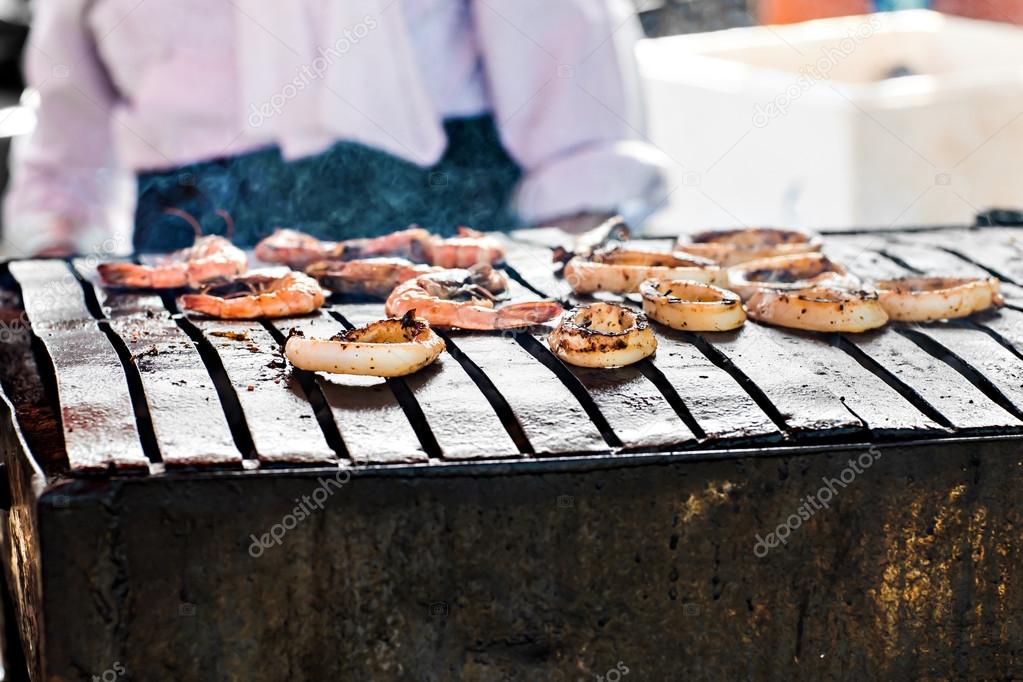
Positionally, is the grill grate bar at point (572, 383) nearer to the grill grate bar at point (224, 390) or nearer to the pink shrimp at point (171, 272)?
the grill grate bar at point (224, 390)

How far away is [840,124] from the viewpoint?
27.3ft

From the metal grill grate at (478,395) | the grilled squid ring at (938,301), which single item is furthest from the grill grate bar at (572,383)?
the grilled squid ring at (938,301)

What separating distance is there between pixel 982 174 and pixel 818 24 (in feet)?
8.77

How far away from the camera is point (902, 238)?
4.82 meters

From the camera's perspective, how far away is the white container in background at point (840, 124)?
327 inches

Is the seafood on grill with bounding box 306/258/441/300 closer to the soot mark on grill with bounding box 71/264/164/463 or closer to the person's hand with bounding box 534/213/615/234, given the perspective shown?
the soot mark on grill with bounding box 71/264/164/463

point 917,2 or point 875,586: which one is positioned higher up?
point 917,2

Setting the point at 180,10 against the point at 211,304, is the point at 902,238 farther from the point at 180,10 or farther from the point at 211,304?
the point at 180,10

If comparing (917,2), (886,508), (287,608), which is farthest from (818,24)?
(287,608)

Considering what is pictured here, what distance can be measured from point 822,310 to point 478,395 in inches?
44.6

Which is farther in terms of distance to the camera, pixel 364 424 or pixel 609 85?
pixel 609 85

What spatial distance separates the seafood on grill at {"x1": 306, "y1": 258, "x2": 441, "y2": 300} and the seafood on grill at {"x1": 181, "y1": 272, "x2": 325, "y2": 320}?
7.3 inches

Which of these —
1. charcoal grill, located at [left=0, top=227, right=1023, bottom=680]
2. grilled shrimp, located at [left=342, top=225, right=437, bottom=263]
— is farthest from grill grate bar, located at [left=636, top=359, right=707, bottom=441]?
grilled shrimp, located at [left=342, top=225, right=437, bottom=263]

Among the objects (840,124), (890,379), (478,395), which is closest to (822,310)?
(890,379)
